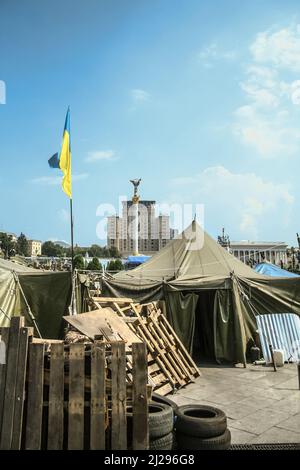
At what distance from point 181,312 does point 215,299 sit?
1030 millimetres

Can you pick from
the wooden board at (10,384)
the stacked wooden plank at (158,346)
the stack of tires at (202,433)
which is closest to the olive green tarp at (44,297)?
the stacked wooden plank at (158,346)

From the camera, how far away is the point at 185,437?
14.9 ft

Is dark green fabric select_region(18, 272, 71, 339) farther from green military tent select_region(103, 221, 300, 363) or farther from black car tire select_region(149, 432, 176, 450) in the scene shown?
black car tire select_region(149, 432, 176, 450)

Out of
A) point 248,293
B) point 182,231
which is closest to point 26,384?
point 248,293

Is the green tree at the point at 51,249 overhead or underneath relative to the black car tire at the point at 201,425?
overhead

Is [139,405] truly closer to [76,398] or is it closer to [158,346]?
[76,398]

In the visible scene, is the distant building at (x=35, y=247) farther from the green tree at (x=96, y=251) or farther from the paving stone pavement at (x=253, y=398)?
the paving stone pavement at (x=253, y=398)

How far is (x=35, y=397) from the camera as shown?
12.3 ft

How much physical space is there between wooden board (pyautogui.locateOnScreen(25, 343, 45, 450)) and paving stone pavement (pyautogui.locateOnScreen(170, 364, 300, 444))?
9.45 feet

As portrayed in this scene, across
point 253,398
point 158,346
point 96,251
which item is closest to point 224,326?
point 158,346

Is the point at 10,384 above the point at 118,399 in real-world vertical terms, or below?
above

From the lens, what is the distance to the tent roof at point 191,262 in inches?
477

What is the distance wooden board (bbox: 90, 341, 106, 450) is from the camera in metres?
3.69

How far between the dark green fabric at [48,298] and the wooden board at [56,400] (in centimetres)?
600
